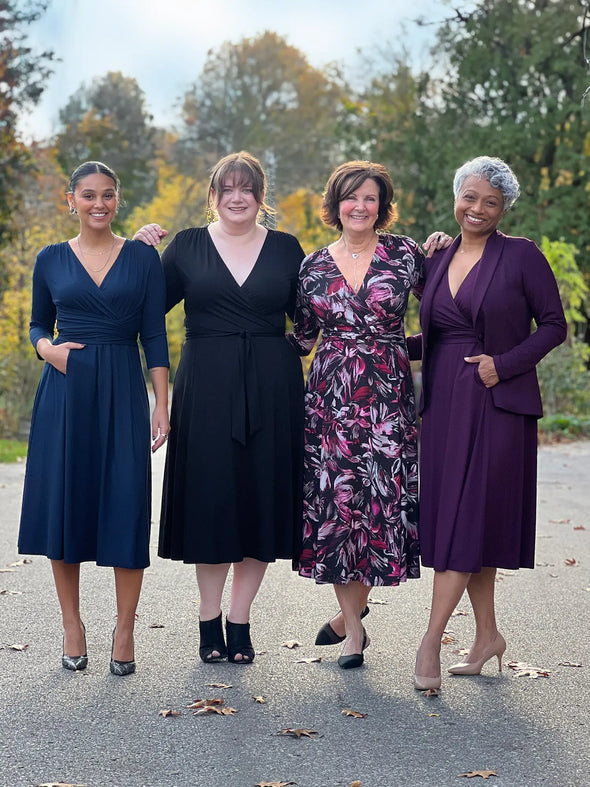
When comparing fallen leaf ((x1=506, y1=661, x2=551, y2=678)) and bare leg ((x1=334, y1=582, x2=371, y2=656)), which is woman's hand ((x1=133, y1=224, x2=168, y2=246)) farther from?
fallen leaf ((x1=506, y1=661, x2=551, y2=678))

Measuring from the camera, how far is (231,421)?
513 cm

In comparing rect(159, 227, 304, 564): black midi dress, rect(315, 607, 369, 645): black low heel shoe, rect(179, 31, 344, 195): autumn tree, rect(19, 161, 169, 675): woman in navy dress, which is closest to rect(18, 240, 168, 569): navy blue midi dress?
rect(19, 161, 169, 675): woman in navy dress

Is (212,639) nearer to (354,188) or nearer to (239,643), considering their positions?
(239,643)

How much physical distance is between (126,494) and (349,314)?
124 cm

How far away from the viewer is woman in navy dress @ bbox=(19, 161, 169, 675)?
4844 mm

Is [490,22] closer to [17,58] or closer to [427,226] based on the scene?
[427,226]

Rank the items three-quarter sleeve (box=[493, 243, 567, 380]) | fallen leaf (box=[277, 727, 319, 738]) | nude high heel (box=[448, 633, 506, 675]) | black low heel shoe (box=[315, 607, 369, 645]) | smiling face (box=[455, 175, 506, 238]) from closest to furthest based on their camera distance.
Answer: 1. fallen leaf (box=[277, 727, 319, 738])
2. three-quarter sleeve (box=[493, 243, 567, 380])
3. smiling face (box=[455, 175, 506, 238])
4. nude high heel (box=[448, 633, 506, 675])
5. black low heel shoe (box=[315, 607, 369, 645])

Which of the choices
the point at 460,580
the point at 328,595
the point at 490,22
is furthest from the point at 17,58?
the point at 460,580

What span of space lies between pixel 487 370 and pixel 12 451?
10079 millimetres

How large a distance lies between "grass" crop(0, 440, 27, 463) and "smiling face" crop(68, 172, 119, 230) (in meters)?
8.64

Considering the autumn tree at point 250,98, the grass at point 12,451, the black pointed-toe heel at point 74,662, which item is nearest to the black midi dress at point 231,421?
the black pointed-toe heel at point 74,662

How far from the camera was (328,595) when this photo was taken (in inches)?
263

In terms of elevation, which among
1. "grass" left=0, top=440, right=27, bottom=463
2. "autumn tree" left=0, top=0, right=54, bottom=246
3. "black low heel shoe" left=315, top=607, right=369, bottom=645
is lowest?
"black low heel shoe" left=315, top=607, right=369, bottom=645

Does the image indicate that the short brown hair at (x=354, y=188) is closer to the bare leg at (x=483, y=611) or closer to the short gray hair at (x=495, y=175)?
the short gray hair at (x=495, y=175)
